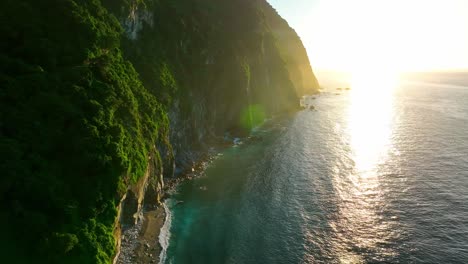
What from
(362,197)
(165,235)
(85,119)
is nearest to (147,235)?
(165,235)

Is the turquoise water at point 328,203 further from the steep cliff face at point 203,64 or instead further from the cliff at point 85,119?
the steep cliff face at point 203,64

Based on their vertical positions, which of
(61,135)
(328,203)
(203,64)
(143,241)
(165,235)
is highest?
(203,64)

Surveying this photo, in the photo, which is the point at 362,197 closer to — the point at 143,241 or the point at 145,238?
the point at 145,238

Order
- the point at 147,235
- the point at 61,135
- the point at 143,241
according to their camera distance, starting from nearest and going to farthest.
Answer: the point at 61,135, the point at 143,241, the point at 147,235

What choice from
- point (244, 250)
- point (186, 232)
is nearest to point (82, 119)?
point (186, 232)

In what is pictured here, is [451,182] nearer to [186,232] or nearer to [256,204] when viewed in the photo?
[256,204]

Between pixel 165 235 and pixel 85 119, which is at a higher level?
pixel 85 119
